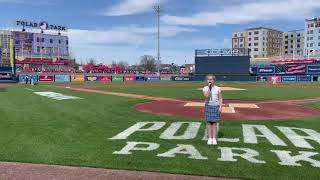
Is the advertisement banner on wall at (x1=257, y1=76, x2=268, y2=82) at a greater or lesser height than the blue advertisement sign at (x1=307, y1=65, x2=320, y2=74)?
lesser

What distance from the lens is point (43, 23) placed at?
123 metres

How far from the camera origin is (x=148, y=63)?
536 ft

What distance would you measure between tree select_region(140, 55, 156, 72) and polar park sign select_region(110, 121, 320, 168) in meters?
146

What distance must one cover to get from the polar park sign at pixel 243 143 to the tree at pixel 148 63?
14575 centimetres

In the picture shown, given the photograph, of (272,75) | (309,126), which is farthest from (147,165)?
(272,75)

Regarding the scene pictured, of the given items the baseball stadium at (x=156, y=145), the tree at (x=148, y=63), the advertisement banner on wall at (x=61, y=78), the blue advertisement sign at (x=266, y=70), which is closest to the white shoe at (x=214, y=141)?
the baseball stadium at (x=156, y=145)

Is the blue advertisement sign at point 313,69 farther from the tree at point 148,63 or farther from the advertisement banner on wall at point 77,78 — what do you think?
the tree at point 148,63

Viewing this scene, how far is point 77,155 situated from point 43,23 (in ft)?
402

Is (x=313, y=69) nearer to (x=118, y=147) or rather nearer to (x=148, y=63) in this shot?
(x=118, y=147)

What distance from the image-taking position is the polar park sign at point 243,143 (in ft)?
27.6

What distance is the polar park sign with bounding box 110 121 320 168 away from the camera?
8414 millimetres

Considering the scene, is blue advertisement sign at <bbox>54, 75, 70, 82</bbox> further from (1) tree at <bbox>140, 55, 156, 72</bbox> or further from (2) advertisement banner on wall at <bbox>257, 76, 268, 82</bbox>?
(1) tree at <bbox>140, 55, 156, 72</bbox>

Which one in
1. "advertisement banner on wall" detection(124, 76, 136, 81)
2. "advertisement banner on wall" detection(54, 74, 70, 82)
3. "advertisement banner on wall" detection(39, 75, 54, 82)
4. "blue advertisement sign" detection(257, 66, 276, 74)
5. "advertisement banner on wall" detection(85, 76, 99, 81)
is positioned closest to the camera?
"advertisement banner on wall" detection(39, 75, 54, 82)

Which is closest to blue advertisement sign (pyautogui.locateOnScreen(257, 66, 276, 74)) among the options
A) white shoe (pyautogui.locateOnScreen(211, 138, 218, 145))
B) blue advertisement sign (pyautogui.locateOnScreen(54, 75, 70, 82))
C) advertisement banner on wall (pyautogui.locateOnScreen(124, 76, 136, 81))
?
advertisement banner on wall (pyautogui.locateOnScreen(124, 76, 136, 81))
